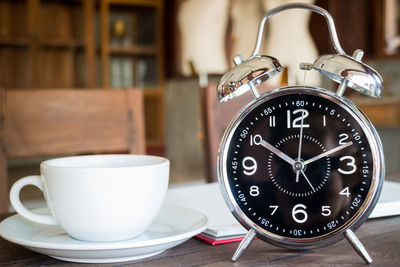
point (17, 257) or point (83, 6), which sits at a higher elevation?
point (83, 6)

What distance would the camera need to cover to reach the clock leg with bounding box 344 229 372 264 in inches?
19.7

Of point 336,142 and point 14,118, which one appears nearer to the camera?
point 336,142

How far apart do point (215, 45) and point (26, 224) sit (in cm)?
409

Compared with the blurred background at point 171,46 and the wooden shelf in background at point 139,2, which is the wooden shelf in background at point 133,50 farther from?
the wooden shelf in background at point 139,2

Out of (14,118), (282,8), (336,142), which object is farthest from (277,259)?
(14,118)

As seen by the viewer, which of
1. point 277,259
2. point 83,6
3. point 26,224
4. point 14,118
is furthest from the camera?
point 83,6

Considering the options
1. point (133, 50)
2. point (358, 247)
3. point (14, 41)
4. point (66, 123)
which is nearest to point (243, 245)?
point (358, 247)

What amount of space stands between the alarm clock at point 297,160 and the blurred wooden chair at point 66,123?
2.24 feet

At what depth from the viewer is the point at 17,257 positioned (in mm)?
533

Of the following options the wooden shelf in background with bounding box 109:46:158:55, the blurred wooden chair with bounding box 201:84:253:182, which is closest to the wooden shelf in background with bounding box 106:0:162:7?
the wooden shelf in background with bounding box 109:46:158:55

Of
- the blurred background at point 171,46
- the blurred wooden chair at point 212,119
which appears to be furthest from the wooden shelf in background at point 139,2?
the blurred wooden chair at point 212,119

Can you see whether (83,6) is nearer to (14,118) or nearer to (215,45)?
(215,45)

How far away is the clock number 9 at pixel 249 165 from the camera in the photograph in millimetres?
557

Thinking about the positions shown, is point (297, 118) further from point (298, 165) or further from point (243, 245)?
point (243, 245)
